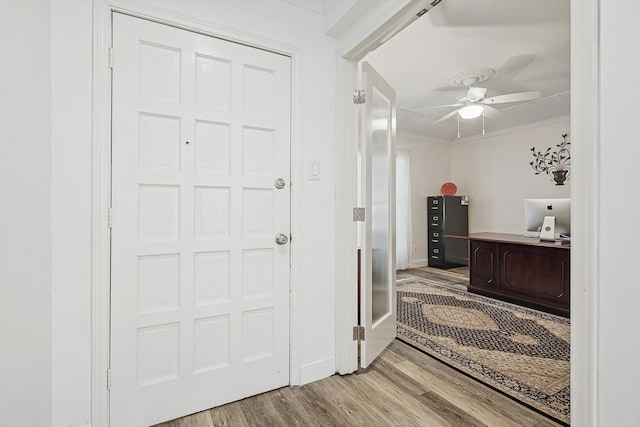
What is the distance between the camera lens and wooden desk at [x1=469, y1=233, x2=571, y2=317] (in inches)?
124

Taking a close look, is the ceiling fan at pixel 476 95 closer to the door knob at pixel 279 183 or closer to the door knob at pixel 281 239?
the door knob at pixel 279 183

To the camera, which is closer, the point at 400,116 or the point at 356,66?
the point at 356,66

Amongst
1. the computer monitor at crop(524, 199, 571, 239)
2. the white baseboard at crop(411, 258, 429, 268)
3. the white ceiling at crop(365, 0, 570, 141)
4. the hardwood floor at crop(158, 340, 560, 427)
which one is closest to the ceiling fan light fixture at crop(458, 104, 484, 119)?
the white ceiling at crop(365, 0, 570, 141)

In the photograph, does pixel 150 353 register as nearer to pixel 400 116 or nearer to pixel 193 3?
pixel 193 3

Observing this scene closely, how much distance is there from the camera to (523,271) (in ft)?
11.4

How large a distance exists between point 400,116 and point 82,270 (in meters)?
4.63

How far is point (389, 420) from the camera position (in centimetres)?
156

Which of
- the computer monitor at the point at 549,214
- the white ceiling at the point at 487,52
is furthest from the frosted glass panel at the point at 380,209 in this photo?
the computer monitor at the point at 549,214

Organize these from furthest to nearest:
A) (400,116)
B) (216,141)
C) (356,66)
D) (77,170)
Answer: (400,116)
(356,66)
(216,141)
(77,170)

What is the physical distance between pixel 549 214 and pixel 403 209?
2.38m

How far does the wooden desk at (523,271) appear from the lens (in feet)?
10.3

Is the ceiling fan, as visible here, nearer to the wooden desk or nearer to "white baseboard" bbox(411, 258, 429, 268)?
the wooden desk
